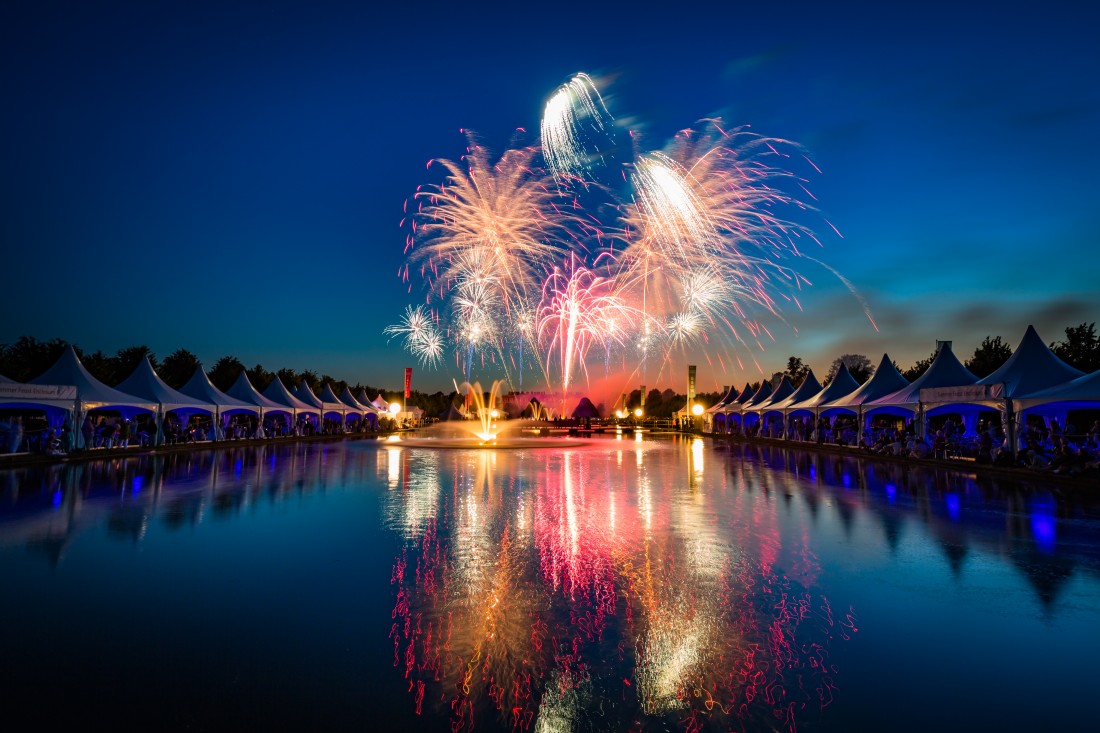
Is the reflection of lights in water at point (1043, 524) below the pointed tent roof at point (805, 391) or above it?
below

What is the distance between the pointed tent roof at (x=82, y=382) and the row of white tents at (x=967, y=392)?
34.3m

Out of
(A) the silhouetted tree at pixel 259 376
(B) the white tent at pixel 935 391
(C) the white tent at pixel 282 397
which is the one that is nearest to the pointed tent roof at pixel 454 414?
(A) the silhouetted tree at pixel 259 376

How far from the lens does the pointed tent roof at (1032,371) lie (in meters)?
20.1

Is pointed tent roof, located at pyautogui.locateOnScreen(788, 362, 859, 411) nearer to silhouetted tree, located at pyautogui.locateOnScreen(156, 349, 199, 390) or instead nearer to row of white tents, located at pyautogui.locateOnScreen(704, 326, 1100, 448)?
row of white tents, located at pyautogui.locateOnScreen(704, 326, 1100, 448)

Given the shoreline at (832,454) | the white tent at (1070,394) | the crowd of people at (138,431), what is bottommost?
the shoreline at (832,454)

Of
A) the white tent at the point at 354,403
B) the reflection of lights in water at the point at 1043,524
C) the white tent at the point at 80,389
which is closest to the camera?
the reflection of lights in water at the point at 1043,524

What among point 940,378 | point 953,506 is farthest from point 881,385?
point 953,506

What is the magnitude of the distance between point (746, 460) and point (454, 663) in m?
23.3

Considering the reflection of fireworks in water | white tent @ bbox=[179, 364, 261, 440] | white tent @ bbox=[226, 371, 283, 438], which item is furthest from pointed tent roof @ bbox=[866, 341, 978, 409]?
white tent @ bbox=[226, 371, 283, 438]

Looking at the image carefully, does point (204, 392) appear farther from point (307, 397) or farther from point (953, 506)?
point (953, 506)

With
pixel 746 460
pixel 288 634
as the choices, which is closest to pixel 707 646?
pixel 288 634

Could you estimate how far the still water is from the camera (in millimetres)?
3855

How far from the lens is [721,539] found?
8.93 m

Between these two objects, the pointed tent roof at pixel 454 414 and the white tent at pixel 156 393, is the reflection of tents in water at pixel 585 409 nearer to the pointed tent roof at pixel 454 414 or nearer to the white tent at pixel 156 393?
the pointed tent roof at pixel 454 414
